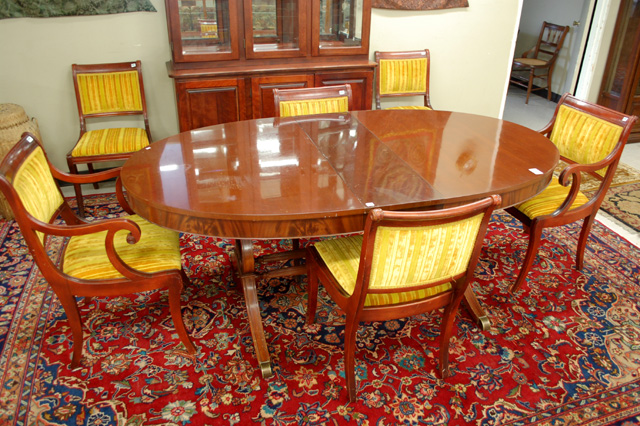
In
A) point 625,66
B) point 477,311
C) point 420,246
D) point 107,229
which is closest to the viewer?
point 420,246

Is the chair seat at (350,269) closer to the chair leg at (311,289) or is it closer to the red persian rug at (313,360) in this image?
the chair leg at (311,289)

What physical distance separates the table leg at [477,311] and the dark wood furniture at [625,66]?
3.04 m

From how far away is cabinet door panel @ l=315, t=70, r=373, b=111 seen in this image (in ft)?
10.4

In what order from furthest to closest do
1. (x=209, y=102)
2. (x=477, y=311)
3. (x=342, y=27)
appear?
(x=342, y=27), (x=209, y=102), (x=477, y=311)

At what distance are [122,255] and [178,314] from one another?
0.30 meters

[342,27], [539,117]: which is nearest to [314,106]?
[342,27]

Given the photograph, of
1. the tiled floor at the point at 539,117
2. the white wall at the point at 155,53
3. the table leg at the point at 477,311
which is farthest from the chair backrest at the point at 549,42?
the table leg at the point at 477,311

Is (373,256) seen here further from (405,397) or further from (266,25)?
(266,25)

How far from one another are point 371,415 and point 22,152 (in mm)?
1502

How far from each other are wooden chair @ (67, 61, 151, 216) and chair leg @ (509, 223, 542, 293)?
7.15 ft

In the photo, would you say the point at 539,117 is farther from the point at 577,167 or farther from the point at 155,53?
the point at 155,53

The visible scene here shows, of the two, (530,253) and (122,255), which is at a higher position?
(122,255)

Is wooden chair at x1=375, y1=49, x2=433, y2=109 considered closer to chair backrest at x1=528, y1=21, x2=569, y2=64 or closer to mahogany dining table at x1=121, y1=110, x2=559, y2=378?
mahogany dining table at x1=121, y1=110, x2=559, y2=378

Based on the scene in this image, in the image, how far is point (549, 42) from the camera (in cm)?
529
